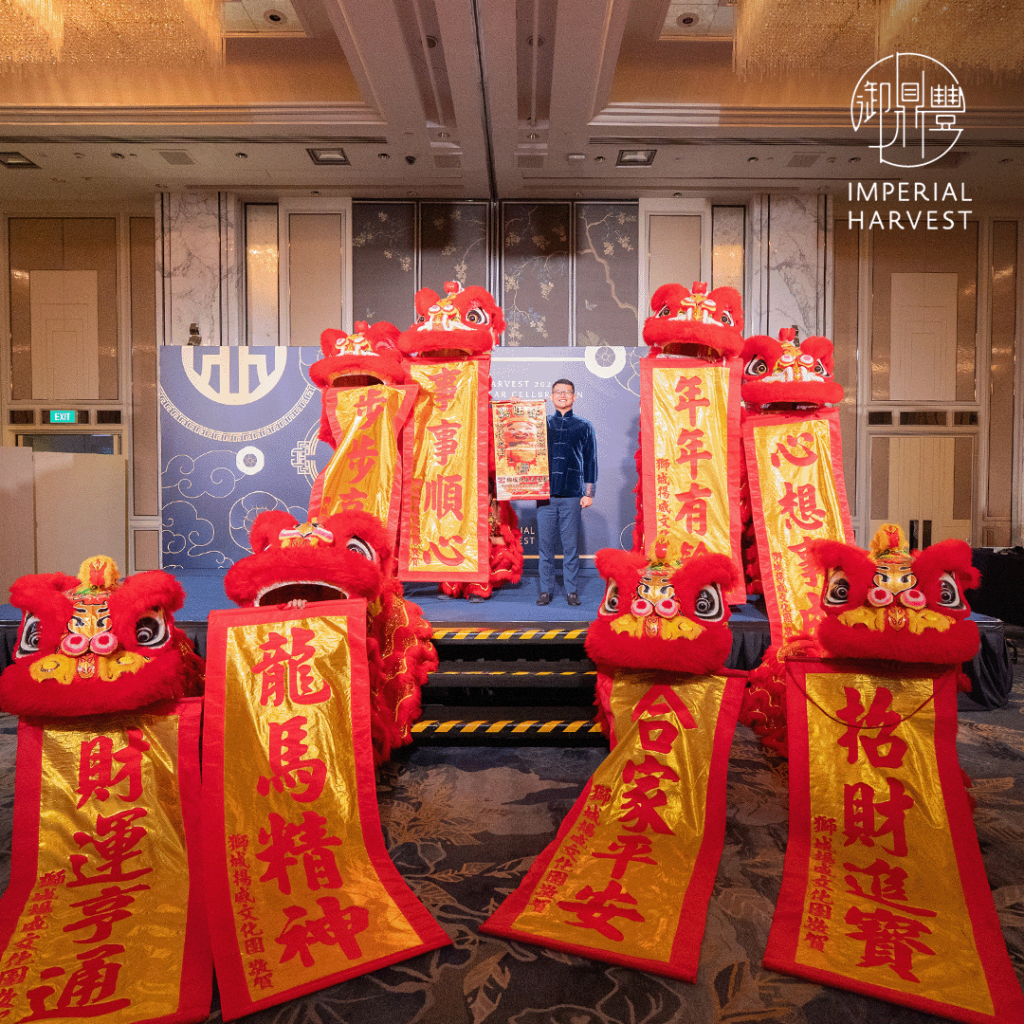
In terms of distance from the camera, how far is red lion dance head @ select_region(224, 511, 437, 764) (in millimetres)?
2242

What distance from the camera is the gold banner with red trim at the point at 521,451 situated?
3.70 metres

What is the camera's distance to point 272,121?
16.8 feet

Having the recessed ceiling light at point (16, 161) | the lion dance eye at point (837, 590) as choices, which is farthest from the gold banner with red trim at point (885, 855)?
the recessed ceiling light at point (16, 161)

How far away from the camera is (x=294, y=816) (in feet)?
6.61

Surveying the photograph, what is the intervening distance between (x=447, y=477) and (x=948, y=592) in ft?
8.56

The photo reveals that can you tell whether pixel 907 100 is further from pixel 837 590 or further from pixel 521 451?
pixel 837 590

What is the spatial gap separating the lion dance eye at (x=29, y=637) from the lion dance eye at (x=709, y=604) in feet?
7.22

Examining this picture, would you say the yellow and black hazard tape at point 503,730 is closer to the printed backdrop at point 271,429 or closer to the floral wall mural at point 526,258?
the printed backdrop at point 271,429

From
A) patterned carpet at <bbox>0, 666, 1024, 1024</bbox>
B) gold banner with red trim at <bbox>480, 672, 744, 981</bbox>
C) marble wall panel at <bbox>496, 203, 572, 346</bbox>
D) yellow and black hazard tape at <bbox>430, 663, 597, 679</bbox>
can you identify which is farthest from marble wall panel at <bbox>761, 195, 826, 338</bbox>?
gold banner with red trim at <bbox>480, 672, 744, 981</bbox>

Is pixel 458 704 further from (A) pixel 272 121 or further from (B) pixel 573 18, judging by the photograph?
(A) pixel 272 121

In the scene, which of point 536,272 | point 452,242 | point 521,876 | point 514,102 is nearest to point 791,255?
point 536,272

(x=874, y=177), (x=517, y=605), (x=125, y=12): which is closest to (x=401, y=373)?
(x=517, y=605)
